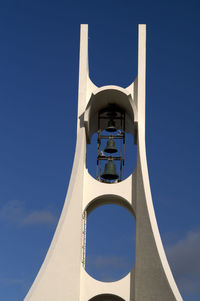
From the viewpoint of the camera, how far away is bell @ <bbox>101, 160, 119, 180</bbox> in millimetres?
19422

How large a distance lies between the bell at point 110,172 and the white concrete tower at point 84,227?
201 millimetres

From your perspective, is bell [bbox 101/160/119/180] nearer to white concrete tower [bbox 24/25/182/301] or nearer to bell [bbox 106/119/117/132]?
white concrete tower [bbox 24/25/182/301]

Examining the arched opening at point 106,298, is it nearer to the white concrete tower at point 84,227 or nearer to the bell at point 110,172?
the white concrete tower at point 84,227

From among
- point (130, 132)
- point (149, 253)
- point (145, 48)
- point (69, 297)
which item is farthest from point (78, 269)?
point (145, 48)

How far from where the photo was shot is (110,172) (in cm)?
1942

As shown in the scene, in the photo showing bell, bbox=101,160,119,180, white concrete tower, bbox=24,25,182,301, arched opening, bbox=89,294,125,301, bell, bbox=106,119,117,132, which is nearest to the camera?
white concrete tower, bbox=24,25,182,301

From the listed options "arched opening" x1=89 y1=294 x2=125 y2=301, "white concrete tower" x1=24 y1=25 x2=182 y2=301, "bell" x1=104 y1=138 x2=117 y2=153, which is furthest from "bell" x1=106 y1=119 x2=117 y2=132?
"arched opening" x1=89 y1=294 x2=125 y2=301

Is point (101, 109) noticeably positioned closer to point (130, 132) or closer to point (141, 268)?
point (130, 132)

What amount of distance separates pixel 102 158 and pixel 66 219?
249 cm

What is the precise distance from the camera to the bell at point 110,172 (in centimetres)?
1942

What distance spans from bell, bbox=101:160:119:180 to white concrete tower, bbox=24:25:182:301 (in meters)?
0.20

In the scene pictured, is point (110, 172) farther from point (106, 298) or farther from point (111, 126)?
point (106, 298)

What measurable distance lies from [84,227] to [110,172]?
5.64 feet

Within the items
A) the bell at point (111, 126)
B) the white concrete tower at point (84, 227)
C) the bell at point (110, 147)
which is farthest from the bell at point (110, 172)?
the bell at point (111, 126)
